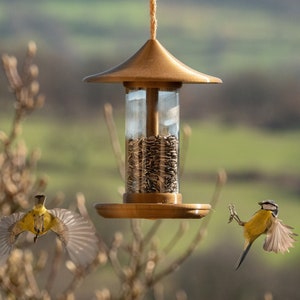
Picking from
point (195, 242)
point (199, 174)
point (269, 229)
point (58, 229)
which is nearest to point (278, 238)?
point (269, 229)

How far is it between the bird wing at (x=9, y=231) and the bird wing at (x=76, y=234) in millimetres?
155

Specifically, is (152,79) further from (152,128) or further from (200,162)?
(200,162)

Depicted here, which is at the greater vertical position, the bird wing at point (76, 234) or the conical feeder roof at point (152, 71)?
the conical feeder roof at point (152, 71)

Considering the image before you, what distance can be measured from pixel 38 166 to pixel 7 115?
64cm

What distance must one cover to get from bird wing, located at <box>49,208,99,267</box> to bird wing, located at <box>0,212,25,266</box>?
0.51ft

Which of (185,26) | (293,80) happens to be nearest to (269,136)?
(293,80)

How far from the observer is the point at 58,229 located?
5.28 metres

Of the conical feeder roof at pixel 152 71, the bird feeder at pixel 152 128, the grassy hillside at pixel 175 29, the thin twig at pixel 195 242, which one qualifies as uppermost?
the grassy hillside at pixel 175 29

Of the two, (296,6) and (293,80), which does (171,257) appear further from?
(296,6)

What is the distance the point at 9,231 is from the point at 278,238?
43.2 inches

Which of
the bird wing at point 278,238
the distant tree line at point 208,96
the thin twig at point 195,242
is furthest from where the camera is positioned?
the distant tree line at point 208,96

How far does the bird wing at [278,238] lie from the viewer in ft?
16.7

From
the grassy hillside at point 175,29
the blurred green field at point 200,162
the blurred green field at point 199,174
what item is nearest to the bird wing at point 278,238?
the blurred green field at point 200,162

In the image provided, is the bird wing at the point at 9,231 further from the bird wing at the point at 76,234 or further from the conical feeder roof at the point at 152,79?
the conical feeder roof at the point at 152,79
